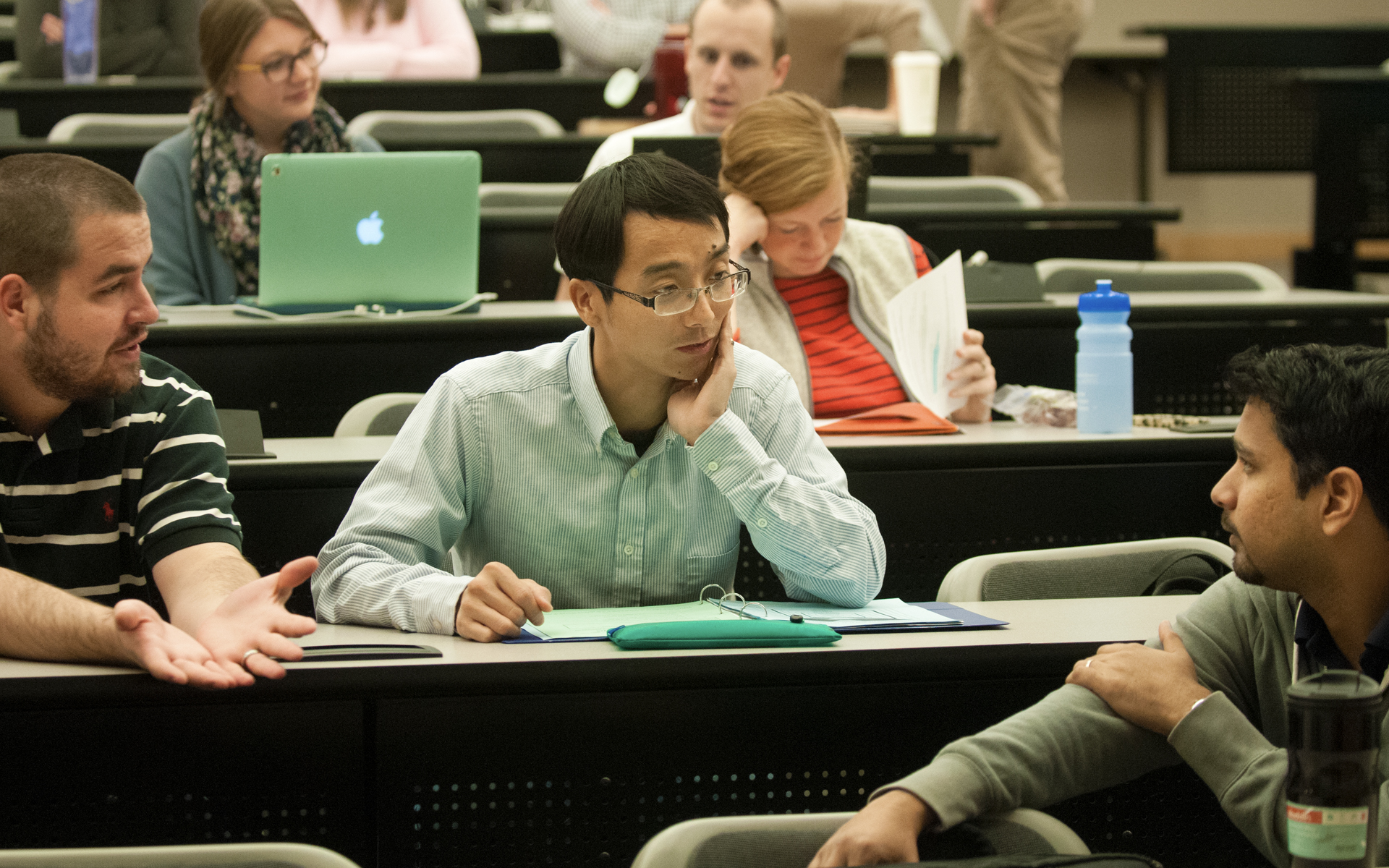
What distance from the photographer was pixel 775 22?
144 inches

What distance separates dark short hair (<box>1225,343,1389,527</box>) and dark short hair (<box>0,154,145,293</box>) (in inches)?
47.8

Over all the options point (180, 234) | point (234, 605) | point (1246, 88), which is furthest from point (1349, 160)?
point (234, 605)

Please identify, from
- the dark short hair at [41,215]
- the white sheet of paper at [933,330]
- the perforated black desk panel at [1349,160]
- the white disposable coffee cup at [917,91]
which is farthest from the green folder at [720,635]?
the perforated black desk panel at [1349,160]

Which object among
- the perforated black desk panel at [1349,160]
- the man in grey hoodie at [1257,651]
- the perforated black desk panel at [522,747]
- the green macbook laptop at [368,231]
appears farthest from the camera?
the perforated black desk panel at [1349,160]

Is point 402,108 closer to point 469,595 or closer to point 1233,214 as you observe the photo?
point 469,595

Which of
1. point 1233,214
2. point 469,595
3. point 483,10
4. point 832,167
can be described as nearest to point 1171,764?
point 469,595

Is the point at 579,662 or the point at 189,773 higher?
the point at 579,662

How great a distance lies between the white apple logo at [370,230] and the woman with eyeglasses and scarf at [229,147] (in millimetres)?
687

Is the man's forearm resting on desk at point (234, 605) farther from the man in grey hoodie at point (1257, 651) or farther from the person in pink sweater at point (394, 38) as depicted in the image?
the person in pink sweater at point (394, 38)

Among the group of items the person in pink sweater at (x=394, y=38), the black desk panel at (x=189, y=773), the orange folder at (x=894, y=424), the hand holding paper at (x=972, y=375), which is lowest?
the black desk panel at (x=189, y=773)

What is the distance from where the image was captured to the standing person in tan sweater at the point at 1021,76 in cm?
476

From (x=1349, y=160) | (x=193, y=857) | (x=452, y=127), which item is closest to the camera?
(x=193, y=857)

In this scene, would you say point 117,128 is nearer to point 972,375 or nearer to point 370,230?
point 370,230

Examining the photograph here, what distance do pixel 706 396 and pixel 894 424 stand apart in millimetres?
723
